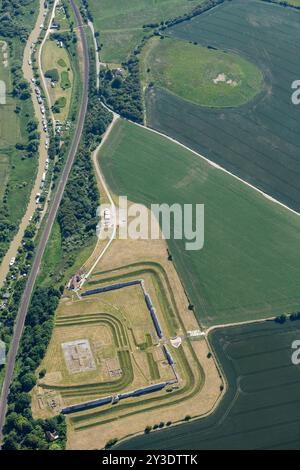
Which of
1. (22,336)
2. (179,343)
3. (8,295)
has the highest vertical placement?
(8,295)

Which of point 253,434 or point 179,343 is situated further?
point 179,343
